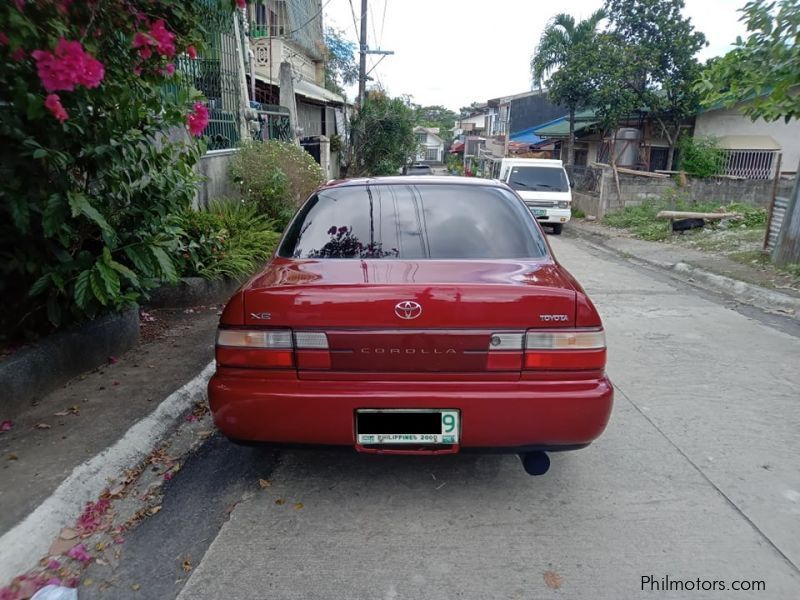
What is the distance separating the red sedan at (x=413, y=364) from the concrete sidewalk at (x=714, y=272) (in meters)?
5.98

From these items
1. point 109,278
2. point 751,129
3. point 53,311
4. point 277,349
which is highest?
point 751,129

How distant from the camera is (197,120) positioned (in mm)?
3574

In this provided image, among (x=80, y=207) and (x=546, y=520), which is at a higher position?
(x=80, y=207)

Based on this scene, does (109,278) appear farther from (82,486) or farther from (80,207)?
(82,486)

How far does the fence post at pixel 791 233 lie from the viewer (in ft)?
29.6

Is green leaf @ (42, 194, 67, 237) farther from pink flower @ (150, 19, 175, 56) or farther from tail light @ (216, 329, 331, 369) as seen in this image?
tail light @ (216, 329, 331, 369)

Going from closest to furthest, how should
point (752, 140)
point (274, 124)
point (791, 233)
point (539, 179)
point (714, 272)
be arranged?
point (791, 233) → point (714, 272) → point (274, 124) → point (539, 179) → point (752, 140)

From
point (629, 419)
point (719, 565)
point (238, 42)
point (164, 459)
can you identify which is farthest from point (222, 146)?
point (719, 565)

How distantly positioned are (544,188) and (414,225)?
14.3 meters

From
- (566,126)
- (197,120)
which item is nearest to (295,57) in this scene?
(566,126)

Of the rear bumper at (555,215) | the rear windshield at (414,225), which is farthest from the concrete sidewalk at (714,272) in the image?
the rear windshield at (414,225)

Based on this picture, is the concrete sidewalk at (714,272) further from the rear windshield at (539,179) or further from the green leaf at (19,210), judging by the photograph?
the green leaf at (19,210)

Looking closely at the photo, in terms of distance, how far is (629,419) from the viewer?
4023mm

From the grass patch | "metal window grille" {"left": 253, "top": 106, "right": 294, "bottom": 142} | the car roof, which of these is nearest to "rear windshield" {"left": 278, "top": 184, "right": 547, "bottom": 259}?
the car roof
